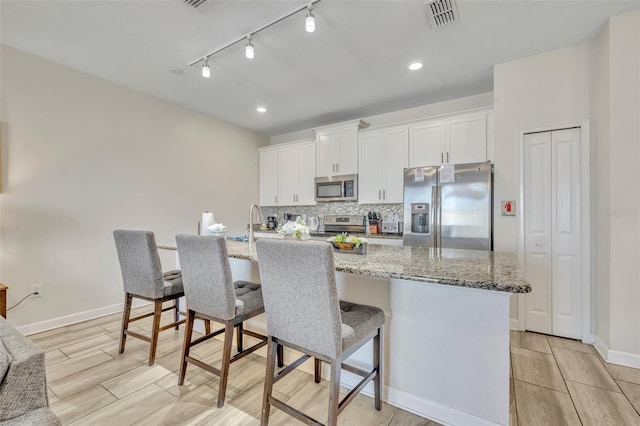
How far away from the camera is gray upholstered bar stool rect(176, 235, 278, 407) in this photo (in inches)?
64.7

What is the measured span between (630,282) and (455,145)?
6.55 feet

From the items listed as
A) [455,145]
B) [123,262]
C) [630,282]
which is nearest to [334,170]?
[455,145]

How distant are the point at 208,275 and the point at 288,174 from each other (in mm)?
3408

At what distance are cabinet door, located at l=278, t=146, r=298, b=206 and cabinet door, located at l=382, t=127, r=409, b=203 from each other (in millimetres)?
1594

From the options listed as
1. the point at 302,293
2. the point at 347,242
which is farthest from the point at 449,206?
the point at 302,293

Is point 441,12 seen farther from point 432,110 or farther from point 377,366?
point 377,366

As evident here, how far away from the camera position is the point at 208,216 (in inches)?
106

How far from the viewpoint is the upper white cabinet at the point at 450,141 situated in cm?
330

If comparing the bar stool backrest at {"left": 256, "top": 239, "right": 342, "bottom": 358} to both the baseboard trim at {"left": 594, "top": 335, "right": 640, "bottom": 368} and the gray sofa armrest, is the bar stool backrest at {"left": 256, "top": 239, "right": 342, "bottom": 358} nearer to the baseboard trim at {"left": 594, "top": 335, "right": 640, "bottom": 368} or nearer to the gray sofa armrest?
the gray sofa armrest

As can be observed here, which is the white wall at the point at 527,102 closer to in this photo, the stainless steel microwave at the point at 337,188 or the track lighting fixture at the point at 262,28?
the stainless steel microwave at the point at 337,188

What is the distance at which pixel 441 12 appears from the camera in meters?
2.16

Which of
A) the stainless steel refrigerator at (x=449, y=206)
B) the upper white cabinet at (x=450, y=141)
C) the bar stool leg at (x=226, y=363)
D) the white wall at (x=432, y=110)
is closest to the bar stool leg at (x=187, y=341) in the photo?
the bar stool leg at (x=226, y=363)

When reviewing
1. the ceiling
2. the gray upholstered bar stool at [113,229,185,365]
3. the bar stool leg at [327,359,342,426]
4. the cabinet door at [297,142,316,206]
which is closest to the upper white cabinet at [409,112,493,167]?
the ceiling

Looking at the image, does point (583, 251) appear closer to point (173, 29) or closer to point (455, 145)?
point (455, 145)
